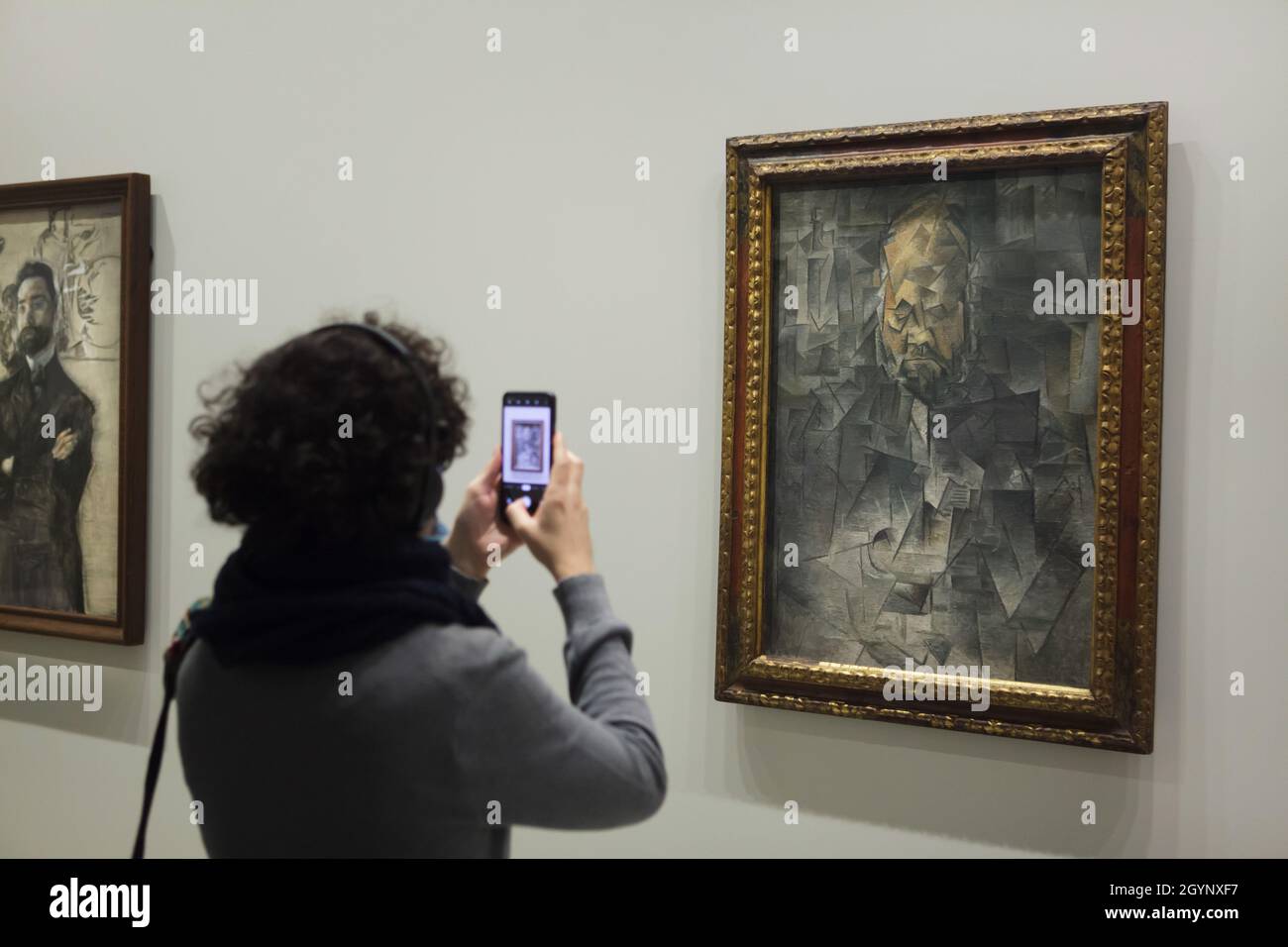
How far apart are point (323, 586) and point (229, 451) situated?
16 cm

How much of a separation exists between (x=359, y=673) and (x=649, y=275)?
1357 millimetres

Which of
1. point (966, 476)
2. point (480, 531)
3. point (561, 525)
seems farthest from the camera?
point (966, 476)

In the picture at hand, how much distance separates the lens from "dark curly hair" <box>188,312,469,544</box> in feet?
3.83

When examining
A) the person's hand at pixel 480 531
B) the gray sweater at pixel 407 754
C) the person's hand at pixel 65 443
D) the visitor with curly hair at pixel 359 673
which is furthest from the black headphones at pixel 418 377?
the person's hand at pixel 65 443

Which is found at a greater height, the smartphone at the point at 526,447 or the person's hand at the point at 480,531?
the smartphone at the point at 526,447

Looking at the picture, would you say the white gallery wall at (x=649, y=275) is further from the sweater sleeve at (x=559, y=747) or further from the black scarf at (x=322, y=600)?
the black scarf at (x=322, y=600)

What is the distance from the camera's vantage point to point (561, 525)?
138 centimetres

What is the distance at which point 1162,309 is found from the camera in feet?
6.27

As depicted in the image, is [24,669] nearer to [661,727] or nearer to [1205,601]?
[661,727]

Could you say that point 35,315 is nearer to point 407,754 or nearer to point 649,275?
point 649,275

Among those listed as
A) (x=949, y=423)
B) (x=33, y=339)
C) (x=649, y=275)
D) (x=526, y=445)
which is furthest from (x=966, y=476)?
(x=33, y=339)

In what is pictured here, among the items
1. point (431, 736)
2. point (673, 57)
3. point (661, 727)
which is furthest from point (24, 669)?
point (431, 736)

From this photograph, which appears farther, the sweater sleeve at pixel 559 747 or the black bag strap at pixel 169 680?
the black bag strap at pixel 169 680

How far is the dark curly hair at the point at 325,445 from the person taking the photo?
1.17m
